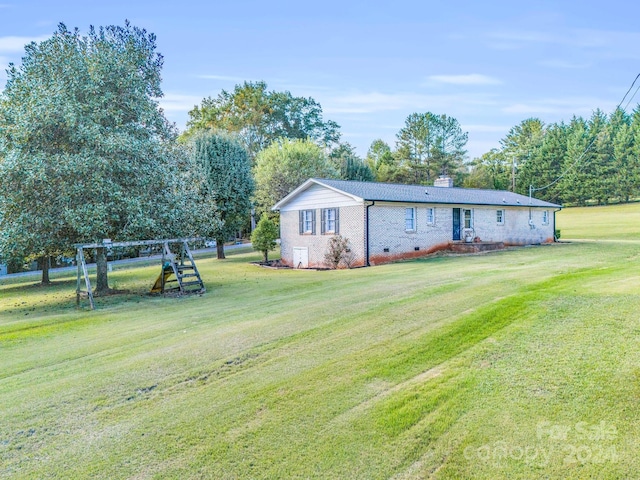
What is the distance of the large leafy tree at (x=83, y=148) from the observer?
12.0 meters

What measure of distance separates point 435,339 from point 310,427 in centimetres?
266

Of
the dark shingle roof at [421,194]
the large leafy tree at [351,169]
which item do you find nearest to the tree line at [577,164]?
the large leafy tree at [351,169]

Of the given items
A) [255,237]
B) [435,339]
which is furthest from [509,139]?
[435,339]

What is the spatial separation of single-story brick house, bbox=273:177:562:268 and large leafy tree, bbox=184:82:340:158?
99.6 ft

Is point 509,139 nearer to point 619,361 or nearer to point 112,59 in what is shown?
point 112,59

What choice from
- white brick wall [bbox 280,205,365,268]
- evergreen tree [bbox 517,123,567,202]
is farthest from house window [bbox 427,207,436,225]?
evergreen tree [bbox 517,123,567,202]

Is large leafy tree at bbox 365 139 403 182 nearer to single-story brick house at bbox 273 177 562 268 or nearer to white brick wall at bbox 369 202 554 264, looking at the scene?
white brick wall at bbox 369 202 554 264

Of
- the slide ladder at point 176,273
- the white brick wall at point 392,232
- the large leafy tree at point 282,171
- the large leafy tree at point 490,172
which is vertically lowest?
the slide ladder at point 176,273

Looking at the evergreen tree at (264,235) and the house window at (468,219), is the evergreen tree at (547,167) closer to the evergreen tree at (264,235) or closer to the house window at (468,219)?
the house window at (468,219)

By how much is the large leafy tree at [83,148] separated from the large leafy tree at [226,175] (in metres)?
10.6

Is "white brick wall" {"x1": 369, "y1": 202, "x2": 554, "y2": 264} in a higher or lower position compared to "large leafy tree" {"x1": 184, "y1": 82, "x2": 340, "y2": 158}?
lower

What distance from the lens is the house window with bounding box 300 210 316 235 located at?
21.4 meters

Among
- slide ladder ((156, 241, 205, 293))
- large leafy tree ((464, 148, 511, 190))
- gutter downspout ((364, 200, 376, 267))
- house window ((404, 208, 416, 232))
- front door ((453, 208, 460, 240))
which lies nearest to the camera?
slide ladder ((156, 241, 205, 293))

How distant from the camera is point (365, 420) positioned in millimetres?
3881
